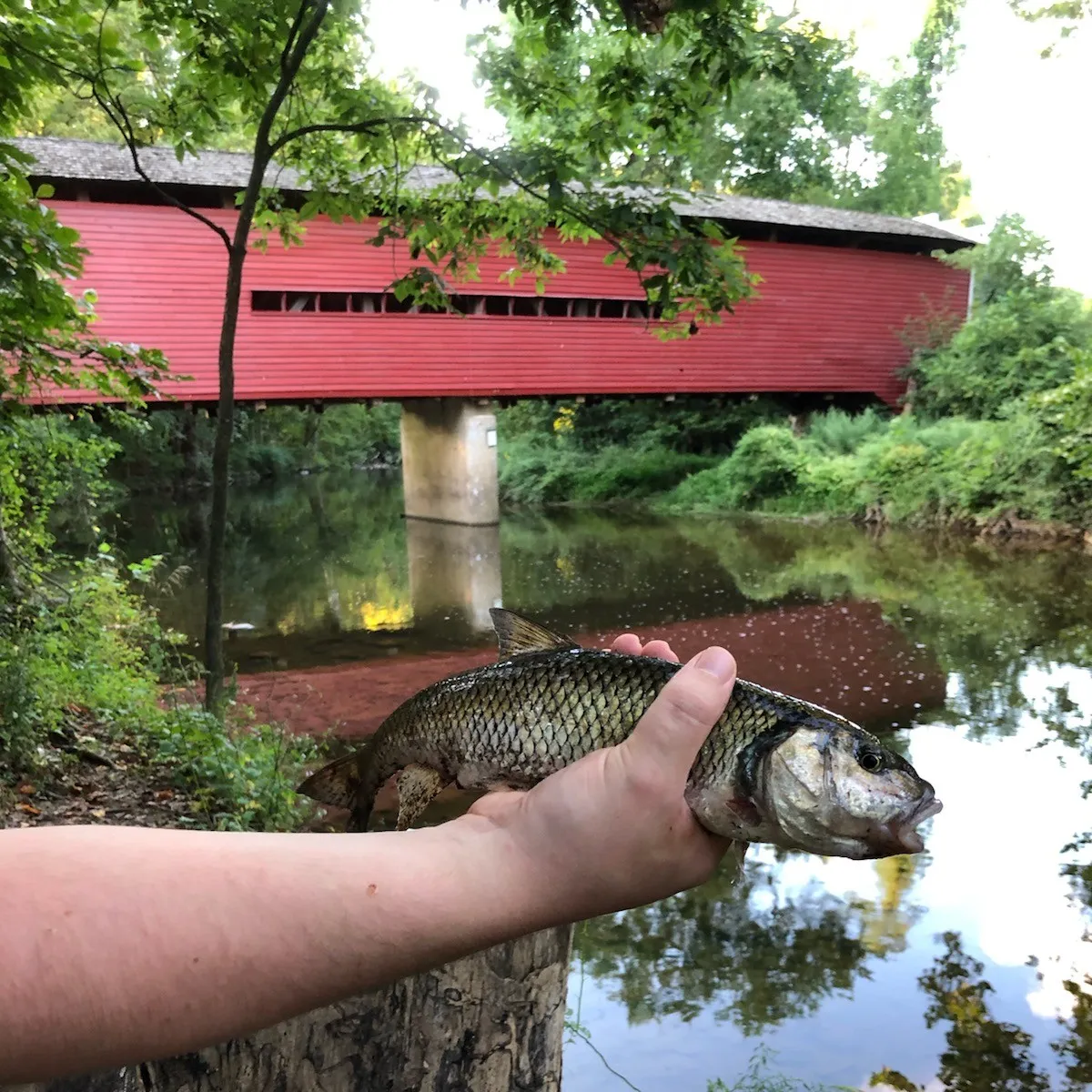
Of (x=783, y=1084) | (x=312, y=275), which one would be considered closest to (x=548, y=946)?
(x=783, y=1084)

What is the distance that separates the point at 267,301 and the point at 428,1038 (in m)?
18.9

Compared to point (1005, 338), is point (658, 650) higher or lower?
lower

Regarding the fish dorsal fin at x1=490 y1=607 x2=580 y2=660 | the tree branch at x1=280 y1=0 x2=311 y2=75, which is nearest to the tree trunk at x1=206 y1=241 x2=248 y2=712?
the tree branch at x1=280 y1=0 x2=311 y2=75

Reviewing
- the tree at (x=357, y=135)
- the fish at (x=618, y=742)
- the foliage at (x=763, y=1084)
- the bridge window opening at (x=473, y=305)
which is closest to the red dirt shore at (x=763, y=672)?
the tree at (x=357, y=135)

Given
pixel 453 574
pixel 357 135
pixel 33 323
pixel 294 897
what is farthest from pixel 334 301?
pixel 294 897

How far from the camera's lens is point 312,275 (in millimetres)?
18672

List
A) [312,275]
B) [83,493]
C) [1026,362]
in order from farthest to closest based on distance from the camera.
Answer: [1026,362] < [83,493] < [312,275]

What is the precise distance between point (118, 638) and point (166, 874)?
815 centimetres

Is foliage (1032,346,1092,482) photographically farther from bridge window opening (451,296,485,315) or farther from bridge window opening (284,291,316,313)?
bridge window opening (284,291,316,313)

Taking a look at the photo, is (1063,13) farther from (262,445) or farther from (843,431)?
(262,445)

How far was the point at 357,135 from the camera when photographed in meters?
6.20

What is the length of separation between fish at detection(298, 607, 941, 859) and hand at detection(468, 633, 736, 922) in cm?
12

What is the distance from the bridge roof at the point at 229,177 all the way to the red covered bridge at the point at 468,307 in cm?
6

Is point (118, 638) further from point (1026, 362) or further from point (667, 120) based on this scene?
point (1026, 362)
